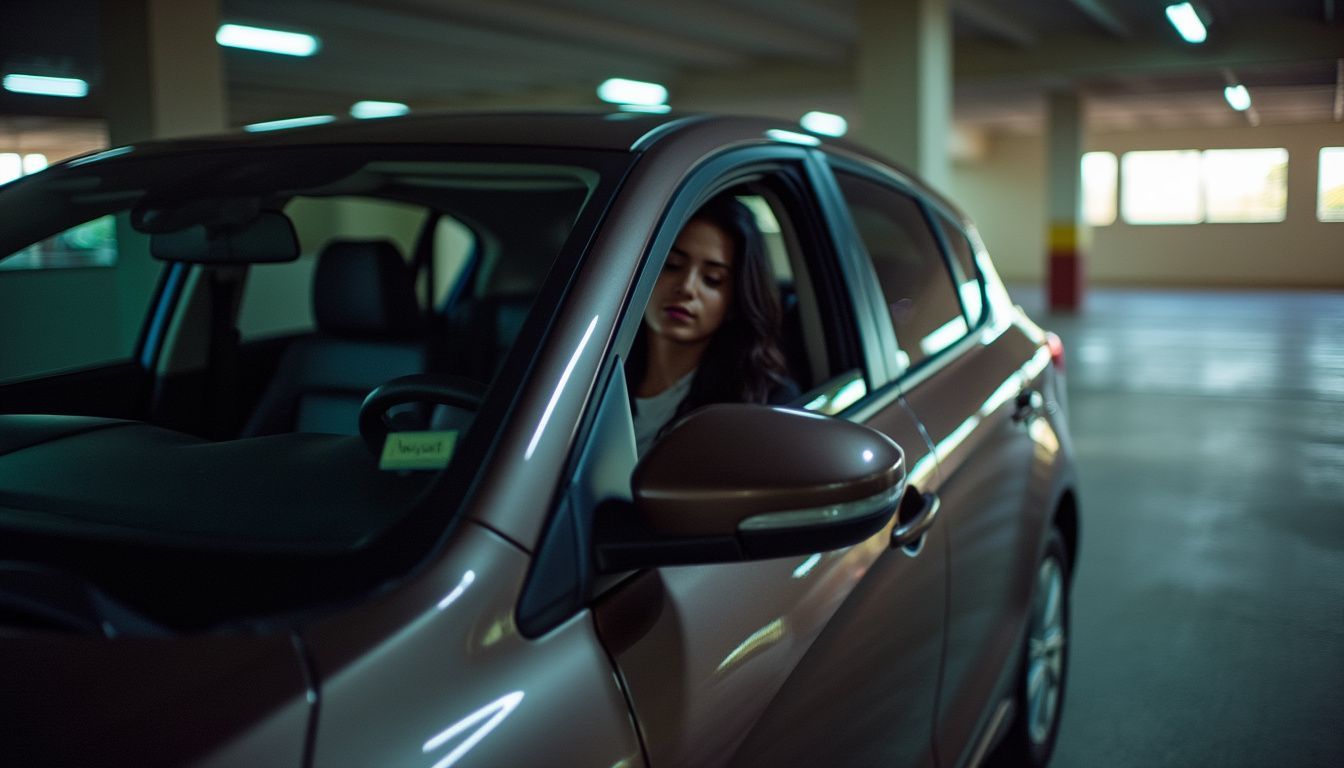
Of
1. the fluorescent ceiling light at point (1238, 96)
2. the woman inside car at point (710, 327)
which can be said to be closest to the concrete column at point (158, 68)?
the woman inside car at point (710, 327)

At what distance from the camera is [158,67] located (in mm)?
5812

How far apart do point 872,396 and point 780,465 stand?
764 mm

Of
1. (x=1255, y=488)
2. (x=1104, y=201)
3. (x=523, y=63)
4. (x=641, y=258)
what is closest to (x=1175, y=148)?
(x=1104, y=201)

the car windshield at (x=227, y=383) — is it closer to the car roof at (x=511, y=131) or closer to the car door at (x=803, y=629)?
the car roof at (x=511, y=131)

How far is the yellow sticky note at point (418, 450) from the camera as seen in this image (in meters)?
1.10

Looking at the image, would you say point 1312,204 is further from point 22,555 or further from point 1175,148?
point 22,555

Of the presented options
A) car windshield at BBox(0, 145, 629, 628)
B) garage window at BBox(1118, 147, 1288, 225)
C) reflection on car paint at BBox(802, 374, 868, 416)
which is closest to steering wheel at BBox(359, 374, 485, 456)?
car windshield at BBox(0, 145, 629, 628)

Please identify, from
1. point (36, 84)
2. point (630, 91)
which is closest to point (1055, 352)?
point (36, 84)

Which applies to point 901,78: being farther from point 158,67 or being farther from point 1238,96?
point 1238,96

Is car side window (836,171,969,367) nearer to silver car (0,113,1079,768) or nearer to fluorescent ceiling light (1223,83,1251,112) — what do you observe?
silver car (0,113,1079,768)

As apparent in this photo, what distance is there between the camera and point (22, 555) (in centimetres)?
106

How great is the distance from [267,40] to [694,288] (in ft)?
35.5

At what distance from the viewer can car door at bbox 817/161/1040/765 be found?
1807mm

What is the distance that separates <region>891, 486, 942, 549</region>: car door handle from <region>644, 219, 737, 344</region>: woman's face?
506 mm
